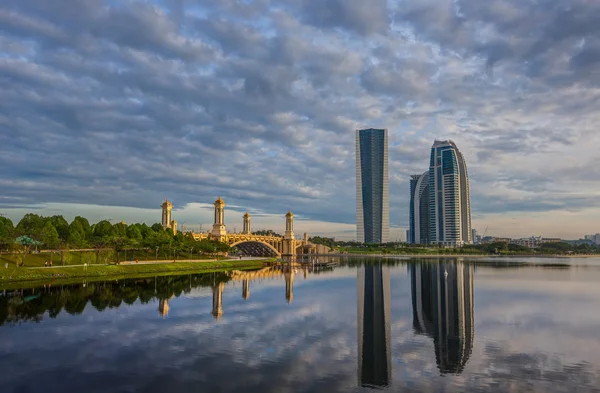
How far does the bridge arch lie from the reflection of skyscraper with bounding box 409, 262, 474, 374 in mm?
93951

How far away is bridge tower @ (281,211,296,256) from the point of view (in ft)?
613

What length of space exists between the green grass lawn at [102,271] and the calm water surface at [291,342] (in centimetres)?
832

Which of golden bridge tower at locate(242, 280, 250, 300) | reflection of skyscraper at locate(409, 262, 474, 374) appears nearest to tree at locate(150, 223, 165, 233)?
golden bridge tower at locate(242, 280, 250, 300)

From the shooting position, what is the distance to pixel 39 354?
917 inches

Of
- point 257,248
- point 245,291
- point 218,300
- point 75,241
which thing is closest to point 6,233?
point 75,241

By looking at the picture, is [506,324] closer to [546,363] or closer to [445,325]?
[445,325]

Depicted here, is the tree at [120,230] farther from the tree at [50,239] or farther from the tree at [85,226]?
the tree at [50,239]

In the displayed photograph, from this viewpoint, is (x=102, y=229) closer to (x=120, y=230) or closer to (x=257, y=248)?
(x=120, y=230)

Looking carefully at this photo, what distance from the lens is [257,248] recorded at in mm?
164375

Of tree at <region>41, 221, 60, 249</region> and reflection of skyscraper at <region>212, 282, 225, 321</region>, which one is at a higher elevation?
tree at <region>41, 221, 60, 249</region>

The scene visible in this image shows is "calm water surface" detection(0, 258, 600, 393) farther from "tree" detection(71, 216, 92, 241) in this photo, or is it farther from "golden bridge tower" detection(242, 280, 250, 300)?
"tree" detection(71, 216, 92, 241)

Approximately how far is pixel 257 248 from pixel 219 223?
22687 mm

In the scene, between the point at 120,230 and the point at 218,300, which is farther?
the point at 120,230

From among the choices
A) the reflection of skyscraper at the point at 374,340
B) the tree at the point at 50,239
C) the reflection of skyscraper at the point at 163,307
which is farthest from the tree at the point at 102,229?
the reflection of skyscraper at the point at 374,340
